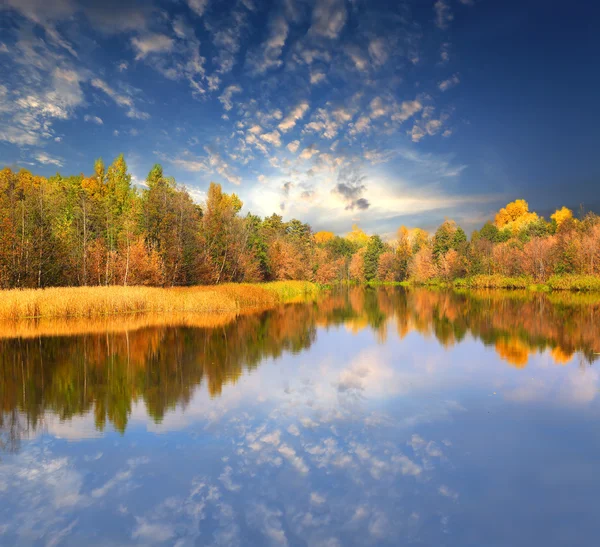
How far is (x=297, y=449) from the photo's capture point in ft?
22.5

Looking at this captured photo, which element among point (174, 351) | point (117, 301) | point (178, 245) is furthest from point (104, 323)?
point (178, 245)

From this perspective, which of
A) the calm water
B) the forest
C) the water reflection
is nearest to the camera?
the calm water

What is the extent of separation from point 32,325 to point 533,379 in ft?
74.0

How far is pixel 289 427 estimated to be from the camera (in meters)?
7.90

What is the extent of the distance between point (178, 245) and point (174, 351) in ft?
76.9

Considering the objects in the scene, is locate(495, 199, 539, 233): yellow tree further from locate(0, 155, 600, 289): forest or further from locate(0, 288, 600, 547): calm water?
locate(0, 288, 600, 547): calm water

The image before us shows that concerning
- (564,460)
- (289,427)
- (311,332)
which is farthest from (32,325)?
(564,460)

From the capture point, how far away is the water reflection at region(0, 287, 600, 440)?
9281 millimetres

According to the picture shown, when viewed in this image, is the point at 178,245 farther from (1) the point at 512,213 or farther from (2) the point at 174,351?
(1) the point at 512,213

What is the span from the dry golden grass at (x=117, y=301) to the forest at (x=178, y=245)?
5247 millimetres

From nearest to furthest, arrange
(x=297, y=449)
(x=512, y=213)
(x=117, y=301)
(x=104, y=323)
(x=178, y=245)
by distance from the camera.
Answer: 1. (x=297, y=449)
2. (x=104, y=323)
3. (x=117, y=301)
4. (x=178, y=245)
5. (x=512, y=213)

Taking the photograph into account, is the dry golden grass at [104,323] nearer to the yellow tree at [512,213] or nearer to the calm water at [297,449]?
the calm water at [297,449]

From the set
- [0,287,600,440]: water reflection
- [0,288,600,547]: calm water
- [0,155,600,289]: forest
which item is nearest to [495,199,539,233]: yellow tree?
[0,155,600,289]: forest

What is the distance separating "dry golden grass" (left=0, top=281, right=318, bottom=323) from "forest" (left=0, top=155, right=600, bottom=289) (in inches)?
207
